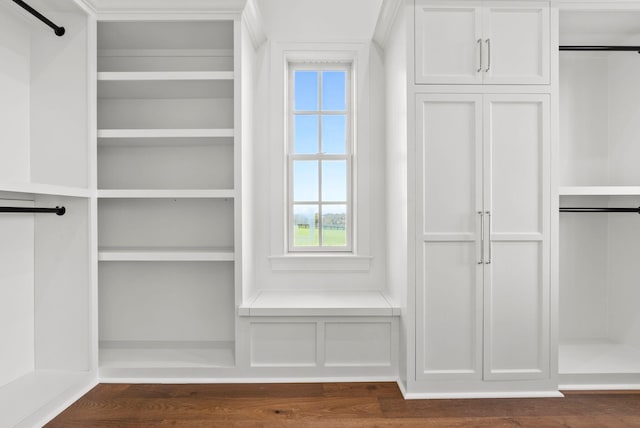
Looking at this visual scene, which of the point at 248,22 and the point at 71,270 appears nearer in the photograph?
the point at 71,270

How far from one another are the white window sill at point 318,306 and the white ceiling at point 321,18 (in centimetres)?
199

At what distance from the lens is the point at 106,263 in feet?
10.0

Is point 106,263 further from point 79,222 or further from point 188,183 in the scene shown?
point 188,183

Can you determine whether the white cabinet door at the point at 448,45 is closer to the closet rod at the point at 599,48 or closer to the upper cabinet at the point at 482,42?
the upper cabinet at the point at 482,42

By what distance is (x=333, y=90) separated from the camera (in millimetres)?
3404

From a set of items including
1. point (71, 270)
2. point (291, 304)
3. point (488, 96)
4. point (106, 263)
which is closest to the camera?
point (488, 96)

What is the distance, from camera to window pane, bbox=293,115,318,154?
134 inches

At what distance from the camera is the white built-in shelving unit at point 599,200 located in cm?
287

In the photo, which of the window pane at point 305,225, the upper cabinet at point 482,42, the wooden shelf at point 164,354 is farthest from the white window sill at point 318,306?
the upper cabinet at point 482,42

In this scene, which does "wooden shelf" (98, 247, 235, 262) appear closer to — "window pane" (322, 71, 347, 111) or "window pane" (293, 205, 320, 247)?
"window pane" (293, 205, 320, 247)

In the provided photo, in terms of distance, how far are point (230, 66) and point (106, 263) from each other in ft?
5.63

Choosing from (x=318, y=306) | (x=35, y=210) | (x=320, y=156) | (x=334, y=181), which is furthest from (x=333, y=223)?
(x=35, y=210)

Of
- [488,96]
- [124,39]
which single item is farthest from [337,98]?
A: [124,39]

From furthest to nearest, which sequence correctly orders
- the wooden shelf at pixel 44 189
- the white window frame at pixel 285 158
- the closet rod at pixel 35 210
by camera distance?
the white window frame at pixel 285 158 < the closet rod at pixel 35 210 < the wooden shelf at pixel 44 189
